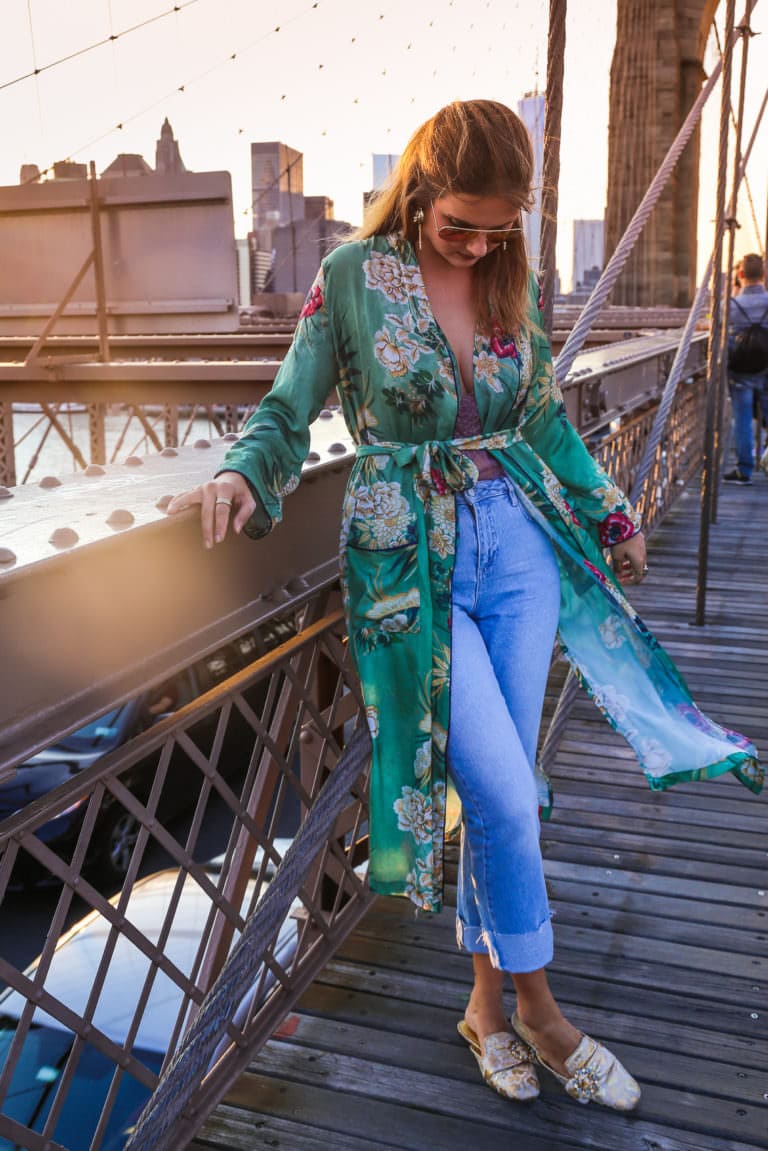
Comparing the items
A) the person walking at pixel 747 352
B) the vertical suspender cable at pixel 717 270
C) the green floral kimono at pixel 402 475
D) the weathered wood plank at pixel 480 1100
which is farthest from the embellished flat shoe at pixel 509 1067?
the person walking at pixel 747 352

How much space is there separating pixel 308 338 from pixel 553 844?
1.76m

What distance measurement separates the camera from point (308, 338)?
5.60ft

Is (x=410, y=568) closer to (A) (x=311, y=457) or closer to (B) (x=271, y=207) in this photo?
(A) (x=311, y=457)

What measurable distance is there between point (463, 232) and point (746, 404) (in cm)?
707

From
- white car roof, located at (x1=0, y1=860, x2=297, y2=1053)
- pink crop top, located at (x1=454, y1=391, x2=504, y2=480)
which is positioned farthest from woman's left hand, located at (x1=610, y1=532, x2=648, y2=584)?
white car roof, located at (x1=0, y1=860, x2=297, y2=1053)

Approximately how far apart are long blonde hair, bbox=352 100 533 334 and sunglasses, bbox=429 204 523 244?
29mm

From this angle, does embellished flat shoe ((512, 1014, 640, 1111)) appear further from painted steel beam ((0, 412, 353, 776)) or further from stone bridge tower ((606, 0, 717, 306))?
stone bridge tower ((606, 0, 717, 306))

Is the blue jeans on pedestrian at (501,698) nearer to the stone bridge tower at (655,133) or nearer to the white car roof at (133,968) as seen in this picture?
the white car roof at (133,968)

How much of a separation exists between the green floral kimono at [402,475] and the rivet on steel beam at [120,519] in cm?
27

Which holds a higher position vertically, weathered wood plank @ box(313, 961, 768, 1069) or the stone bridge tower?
the stone bridge tower

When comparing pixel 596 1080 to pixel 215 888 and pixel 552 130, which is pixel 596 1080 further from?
pixel 552 130

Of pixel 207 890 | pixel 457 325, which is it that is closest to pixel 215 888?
pixel 207 890

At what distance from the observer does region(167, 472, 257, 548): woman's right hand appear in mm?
1427

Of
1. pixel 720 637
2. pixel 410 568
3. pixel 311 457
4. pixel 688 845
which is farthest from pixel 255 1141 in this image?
pixel 720 637
